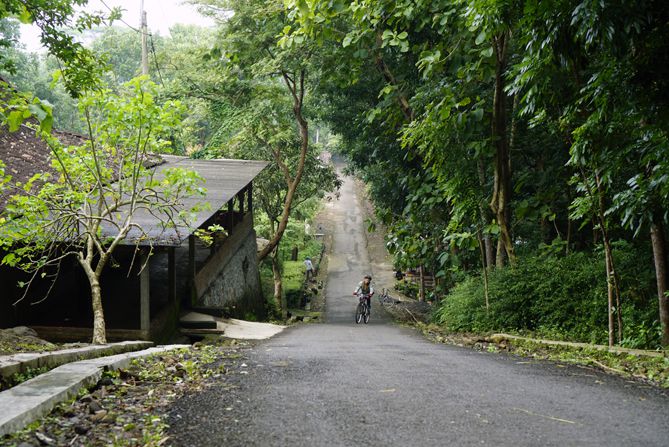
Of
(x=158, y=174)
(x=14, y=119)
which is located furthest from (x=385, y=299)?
→ (x=14, y=119)

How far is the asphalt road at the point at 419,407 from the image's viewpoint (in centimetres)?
379

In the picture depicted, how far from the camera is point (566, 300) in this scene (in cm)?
1141

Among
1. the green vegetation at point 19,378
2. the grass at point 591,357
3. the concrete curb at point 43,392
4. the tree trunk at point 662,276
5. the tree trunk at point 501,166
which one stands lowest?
the grass at point 591,357

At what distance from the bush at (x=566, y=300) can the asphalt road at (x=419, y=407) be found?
3114 mm

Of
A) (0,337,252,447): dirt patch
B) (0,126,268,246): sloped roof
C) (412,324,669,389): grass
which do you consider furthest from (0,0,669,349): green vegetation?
(0,126,268,246): sloped roof

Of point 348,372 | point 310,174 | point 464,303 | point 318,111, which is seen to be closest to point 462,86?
point 464,303

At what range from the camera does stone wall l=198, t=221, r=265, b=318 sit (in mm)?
18323

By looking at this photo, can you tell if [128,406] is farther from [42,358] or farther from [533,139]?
[533,139]

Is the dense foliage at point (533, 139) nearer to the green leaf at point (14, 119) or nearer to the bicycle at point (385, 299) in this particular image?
the green leaf at point (14, 119)

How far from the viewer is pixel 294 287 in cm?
3186

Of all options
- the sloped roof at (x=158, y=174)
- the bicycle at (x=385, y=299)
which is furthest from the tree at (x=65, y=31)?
the bicycle at (x=385, y=299)

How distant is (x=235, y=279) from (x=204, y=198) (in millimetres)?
6763

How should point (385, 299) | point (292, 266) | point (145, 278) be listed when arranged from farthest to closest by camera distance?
1. point (292, 266)
2. point (385, 299)
3. point (145, 278)

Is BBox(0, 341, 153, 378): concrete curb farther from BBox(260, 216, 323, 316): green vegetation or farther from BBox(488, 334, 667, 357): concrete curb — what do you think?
BBox(260, 216, 323, 316): green vegetation
